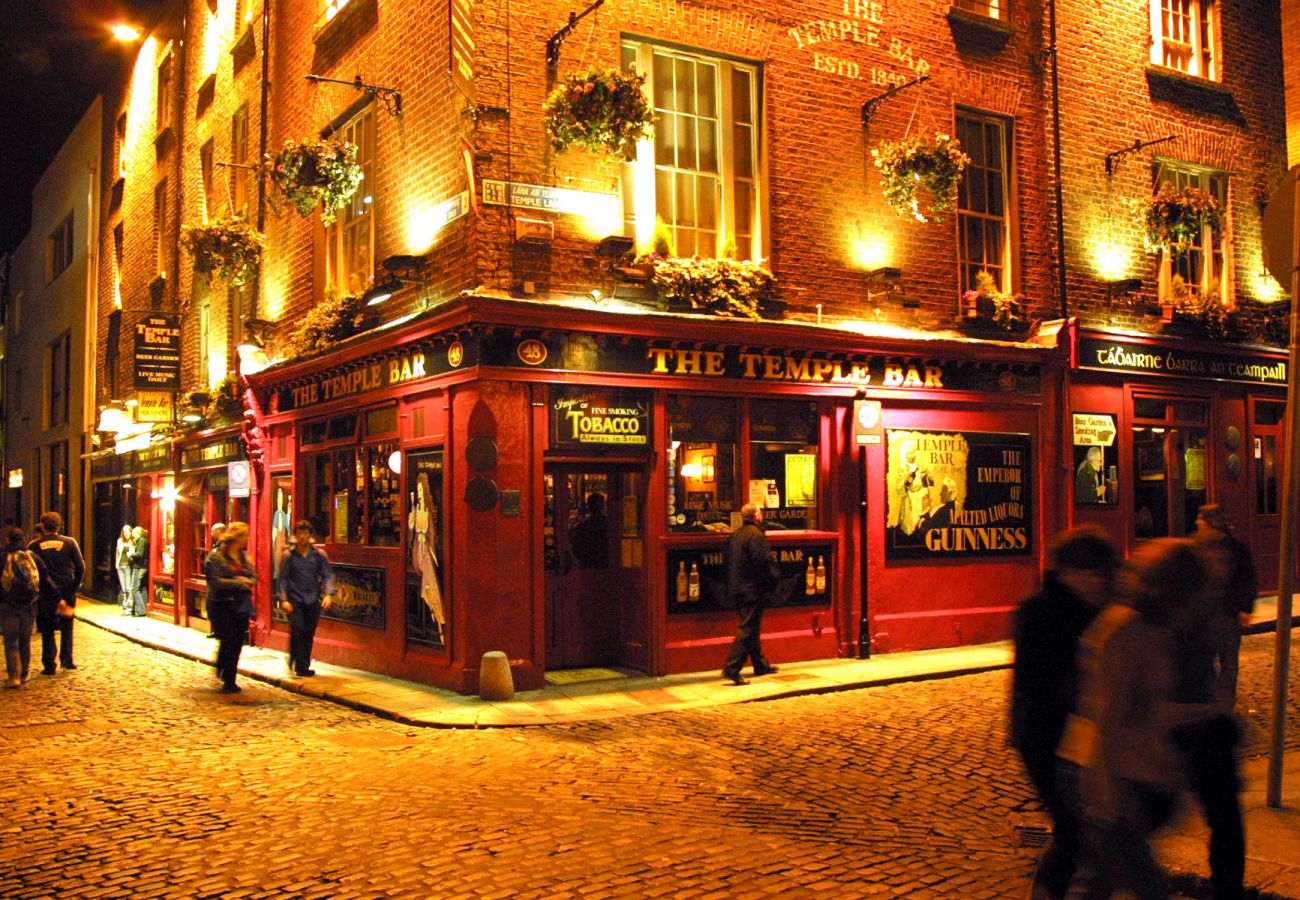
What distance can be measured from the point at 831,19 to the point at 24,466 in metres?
30.9

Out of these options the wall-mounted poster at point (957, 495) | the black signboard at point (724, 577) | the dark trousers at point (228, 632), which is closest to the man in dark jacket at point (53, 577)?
the dark trousers at point (228, 632)

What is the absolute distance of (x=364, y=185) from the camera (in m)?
14.5

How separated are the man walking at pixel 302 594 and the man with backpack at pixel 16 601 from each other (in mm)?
2772

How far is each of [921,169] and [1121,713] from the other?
10822mm

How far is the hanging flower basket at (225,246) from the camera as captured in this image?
15617 millimetres

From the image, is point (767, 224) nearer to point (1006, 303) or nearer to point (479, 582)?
point (1006, 303)

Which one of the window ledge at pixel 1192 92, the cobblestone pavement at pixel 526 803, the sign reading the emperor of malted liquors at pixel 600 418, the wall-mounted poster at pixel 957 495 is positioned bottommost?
the cobblestone pavement at pixel 526 803

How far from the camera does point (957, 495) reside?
14.6 metres

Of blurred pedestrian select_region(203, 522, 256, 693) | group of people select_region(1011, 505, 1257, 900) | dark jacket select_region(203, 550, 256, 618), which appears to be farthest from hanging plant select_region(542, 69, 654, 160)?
group of people select_region(1011, 505, 1257, 900)

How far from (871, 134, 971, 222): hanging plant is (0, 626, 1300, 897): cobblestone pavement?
6.29 meters

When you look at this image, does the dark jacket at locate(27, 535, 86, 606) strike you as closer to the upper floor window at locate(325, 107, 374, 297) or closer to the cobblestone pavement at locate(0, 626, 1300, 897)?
the cobblestone pavement at locate(0, 626, 1300, 897)

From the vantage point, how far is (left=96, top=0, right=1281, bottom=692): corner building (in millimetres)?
11711

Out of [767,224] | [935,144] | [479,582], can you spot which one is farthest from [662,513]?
[935,144]

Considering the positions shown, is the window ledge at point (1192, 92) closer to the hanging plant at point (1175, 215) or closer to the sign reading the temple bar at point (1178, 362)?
the hanging plant at point (1175, 215)
